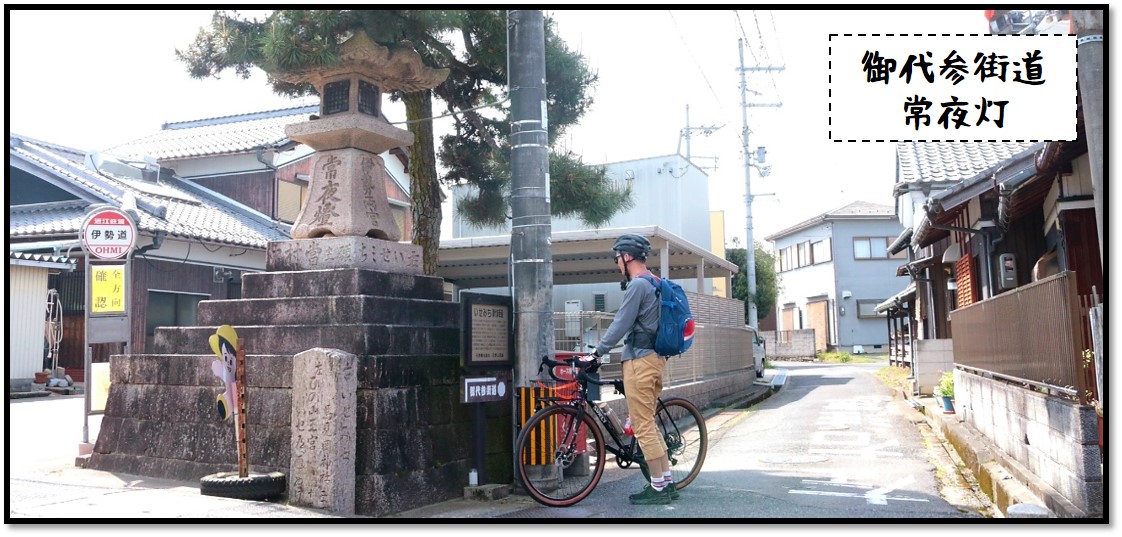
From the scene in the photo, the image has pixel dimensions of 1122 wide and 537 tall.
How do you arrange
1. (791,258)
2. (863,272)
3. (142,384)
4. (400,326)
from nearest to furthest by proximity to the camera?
(400,326)
(142,384)
(863,272)
(791,258)

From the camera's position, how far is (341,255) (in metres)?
7.73

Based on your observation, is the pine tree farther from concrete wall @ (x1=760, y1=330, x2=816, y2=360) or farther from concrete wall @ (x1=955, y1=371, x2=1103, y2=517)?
concrete wall @ (x1=760, y1=330, x2=816, y2=360)

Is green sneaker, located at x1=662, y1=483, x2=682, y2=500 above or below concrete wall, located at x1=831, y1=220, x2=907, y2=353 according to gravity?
below

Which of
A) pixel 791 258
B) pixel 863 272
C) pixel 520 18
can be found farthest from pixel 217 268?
pixel 791 258

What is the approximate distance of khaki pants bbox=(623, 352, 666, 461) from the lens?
6738 mm

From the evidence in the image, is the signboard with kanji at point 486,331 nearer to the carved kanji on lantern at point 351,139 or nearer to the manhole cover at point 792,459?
the carved kanji on lantern at point 351,139

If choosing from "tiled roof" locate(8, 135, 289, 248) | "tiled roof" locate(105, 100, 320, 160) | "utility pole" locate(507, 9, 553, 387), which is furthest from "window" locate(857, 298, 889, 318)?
"utility pole" locate(507, 9, 553, 387)

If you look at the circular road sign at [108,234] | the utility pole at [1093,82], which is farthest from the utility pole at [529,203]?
the circular road sign at [108,234]

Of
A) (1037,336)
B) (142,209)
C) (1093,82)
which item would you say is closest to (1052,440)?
(1037,336)

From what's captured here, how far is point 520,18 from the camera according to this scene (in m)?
7.95

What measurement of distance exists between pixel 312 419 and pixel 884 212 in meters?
42.0

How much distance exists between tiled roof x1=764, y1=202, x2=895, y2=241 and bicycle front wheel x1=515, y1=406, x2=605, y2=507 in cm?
3888

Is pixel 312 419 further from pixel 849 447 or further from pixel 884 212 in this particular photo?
pixel 884 212

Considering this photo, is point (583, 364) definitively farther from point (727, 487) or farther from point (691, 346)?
point (691, 346)
